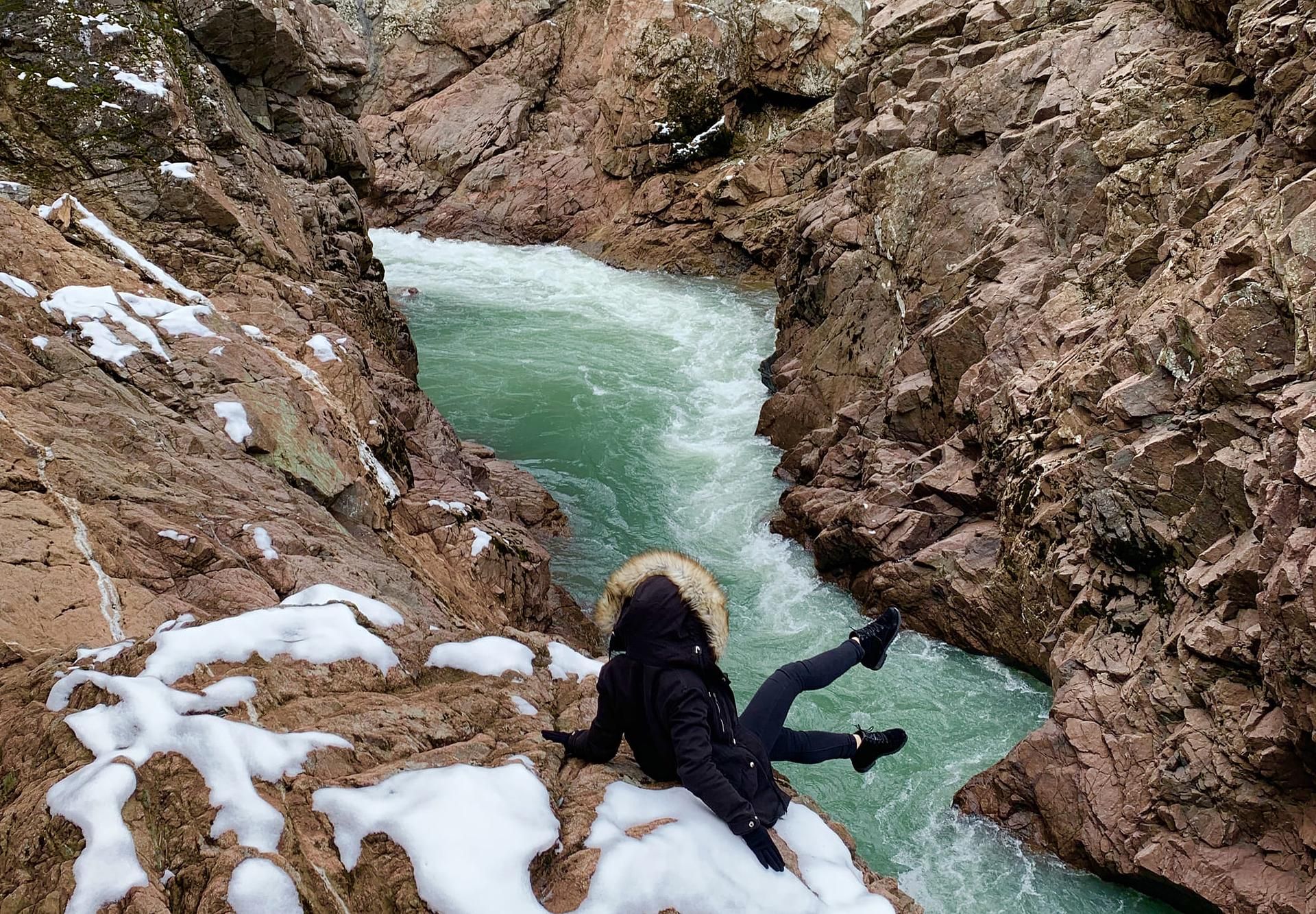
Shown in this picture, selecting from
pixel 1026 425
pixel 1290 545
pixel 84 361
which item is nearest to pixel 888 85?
pixel 1026 425

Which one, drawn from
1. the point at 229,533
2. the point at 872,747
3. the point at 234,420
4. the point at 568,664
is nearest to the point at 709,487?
the point at 234,420

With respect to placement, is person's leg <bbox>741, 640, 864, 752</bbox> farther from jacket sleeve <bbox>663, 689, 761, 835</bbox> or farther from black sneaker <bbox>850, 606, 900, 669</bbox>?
jacket sleeve <bbox>663, 689, 761, 835</bbox>

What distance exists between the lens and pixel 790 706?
484 centimetres

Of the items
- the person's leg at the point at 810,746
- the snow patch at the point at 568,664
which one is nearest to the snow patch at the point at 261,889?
the snow patch at the point at 568,664

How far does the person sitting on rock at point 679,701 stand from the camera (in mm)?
3832

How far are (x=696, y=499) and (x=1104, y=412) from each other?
6702mm

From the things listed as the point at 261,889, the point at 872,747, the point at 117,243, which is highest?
the point at 117,243

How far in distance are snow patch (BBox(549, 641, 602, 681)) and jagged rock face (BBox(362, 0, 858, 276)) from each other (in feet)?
69.2

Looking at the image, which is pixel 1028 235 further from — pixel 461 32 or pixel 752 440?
pixel 461 32

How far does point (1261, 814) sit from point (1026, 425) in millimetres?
4455

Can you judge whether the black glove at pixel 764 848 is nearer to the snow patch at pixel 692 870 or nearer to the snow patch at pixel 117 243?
the snow patch at pixel 692 870

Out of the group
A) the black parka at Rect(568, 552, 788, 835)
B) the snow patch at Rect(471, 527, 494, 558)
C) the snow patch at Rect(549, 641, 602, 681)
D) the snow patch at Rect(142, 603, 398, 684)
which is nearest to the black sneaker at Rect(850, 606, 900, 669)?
the black parka at Rect(568, 552, 788, 835)

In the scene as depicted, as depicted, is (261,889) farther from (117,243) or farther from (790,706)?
(117,243)

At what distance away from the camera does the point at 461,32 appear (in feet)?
111
